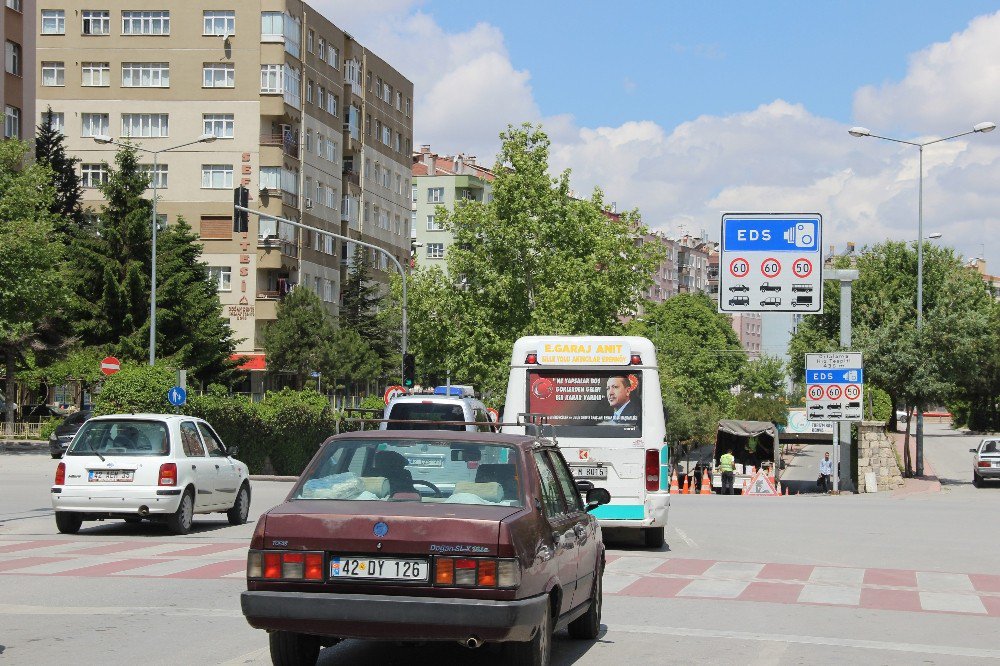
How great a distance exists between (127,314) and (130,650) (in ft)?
172

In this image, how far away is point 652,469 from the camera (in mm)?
18859

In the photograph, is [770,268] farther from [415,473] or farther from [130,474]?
[415,473]

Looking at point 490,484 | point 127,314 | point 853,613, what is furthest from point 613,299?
point 490,484

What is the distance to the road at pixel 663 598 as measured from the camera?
9766 millimetres

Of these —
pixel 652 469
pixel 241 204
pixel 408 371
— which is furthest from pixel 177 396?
pixel 652 469

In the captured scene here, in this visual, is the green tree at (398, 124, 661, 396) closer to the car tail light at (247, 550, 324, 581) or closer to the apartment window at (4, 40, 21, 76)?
the apartment window at (4, 40, 21, 76)

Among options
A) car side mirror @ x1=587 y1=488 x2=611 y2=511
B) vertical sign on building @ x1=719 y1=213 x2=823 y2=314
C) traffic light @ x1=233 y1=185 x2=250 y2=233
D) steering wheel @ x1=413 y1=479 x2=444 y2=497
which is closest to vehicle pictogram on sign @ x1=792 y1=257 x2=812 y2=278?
vertical sign on building @ x1=719 y1=213 x2=823 y2=314

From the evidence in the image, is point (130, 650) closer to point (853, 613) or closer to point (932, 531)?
point (853, 613)

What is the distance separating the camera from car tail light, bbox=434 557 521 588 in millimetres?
7520

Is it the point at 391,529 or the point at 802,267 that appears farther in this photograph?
the point at 802,267

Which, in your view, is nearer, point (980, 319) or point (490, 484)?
point (490, 484)

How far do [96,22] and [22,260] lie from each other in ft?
101

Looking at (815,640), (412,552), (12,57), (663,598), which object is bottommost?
(663,598)

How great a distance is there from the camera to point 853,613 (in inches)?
495
